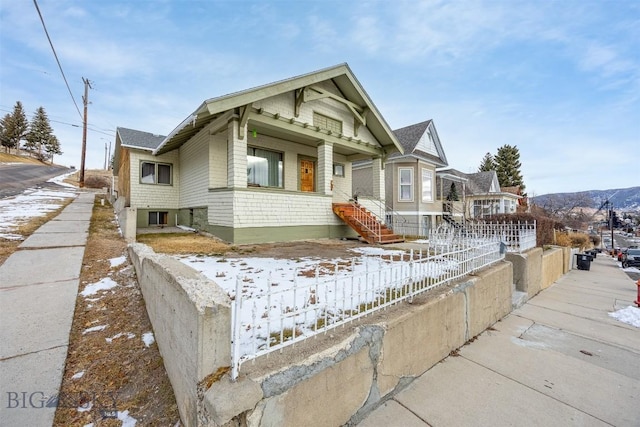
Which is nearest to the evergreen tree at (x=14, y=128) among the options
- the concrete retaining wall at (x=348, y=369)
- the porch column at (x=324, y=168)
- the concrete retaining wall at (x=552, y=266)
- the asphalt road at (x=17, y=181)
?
the asphalt road at (x=17, y=181)

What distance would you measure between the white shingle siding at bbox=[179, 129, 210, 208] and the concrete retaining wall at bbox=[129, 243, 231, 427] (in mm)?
8609

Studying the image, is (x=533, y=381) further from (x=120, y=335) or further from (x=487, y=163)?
(x=487, y=163)

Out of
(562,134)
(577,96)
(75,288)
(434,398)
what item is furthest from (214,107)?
(562,134)

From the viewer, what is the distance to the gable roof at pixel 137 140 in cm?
1258

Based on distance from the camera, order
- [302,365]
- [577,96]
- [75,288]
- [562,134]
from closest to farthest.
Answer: [302,365] → [75,288] → [577,96] → [562,134]

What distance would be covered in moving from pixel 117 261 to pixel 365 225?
804cm

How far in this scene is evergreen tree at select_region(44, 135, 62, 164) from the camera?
198ft

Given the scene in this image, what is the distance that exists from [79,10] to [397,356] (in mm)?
16130

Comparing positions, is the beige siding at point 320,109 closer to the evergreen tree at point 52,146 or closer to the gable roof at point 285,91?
the gable roof at point 285,91

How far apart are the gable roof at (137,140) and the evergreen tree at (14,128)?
6523cm

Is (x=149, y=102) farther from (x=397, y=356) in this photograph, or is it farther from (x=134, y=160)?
(x=397, y=356)

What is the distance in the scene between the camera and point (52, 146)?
201 ft

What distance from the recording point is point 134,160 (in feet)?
42.1

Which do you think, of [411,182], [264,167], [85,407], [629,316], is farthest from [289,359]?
[411,182]
